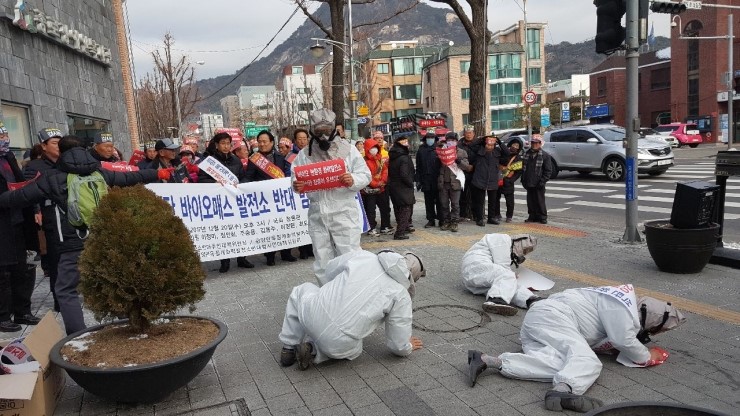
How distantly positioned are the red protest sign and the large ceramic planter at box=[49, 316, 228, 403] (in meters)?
1.87

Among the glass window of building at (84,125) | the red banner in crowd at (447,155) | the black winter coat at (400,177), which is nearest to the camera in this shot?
the black winter coat at (400,177)

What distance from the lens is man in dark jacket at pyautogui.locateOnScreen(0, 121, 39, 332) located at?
530cm

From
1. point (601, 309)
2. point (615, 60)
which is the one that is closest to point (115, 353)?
point (601, 309)

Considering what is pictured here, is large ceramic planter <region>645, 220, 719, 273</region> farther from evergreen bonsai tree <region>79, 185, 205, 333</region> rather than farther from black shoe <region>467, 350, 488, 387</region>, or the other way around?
evergreen bonsai tree <region>79, 185, 205, 333</region>

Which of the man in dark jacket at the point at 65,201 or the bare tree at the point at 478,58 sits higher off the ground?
the bare tree at the point at 478,58

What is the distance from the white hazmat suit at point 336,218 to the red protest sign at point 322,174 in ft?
0.44

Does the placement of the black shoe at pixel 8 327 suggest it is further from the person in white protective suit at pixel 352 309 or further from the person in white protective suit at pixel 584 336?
the person in white protective suit at pixel 584 336

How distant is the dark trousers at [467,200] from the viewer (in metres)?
10.7

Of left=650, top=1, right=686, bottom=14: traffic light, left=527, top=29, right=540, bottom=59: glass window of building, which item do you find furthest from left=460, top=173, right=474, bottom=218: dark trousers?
left=527, top=29, right=540, bottom=59: glass window of building

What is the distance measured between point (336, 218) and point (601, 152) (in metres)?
15.7

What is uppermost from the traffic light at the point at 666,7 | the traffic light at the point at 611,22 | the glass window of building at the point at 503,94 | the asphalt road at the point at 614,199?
the glass window of building at the point at 503,94

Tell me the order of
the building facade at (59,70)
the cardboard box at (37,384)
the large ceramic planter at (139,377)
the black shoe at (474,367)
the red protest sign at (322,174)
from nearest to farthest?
the cardboard box at (37,384) < the large ceramic planter at (139,377) < the black shoe at (474,367) < the red protest sign at (322,174) < the building facade at (59,70)

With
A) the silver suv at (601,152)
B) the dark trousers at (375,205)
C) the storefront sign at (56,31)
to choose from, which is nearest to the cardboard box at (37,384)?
the dark trousers at (375,205)

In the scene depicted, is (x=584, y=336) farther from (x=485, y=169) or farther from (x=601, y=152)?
(x=601, y=152)
